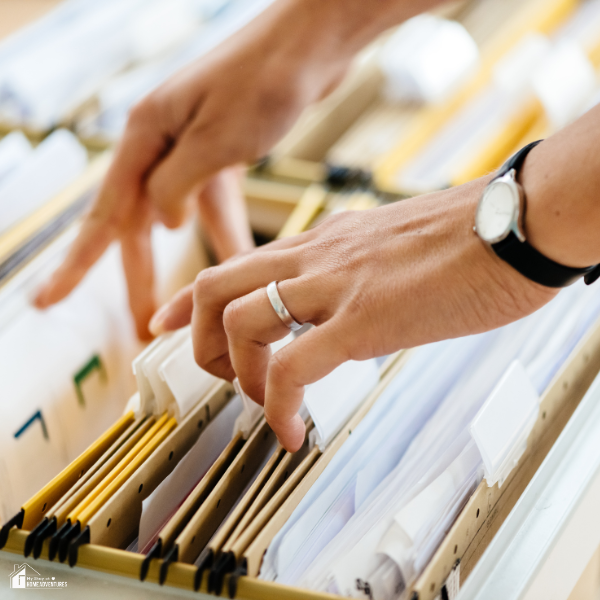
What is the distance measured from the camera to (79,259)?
1134 mm

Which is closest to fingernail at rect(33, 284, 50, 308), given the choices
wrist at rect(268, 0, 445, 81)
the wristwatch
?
wrist at rect(268, 0, 445, 81)

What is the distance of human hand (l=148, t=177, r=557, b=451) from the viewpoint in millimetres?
626

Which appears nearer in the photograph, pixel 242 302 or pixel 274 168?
pixel 242 302

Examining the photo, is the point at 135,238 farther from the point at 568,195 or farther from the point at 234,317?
the point at 568,195

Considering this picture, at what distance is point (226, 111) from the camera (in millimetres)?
1077

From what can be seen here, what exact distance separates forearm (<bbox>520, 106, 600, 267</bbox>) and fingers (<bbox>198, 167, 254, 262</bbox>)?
27.8 inches

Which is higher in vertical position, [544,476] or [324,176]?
[324,176]

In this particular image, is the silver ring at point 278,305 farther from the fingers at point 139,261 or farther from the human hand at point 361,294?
the fingers at point 139,261

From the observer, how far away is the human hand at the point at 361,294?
63 centimetres

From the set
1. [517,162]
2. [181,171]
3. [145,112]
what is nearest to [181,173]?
[181,171]

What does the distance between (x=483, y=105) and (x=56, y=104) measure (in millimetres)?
1058

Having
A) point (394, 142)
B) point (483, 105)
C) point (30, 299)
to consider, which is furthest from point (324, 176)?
point (30, 299)

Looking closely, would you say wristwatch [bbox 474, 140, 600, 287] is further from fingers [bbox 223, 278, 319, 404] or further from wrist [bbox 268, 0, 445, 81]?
wrist [bbox 268, 0, 445, 81]

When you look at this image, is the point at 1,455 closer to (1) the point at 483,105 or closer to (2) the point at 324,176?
(2) the point at 324,176
